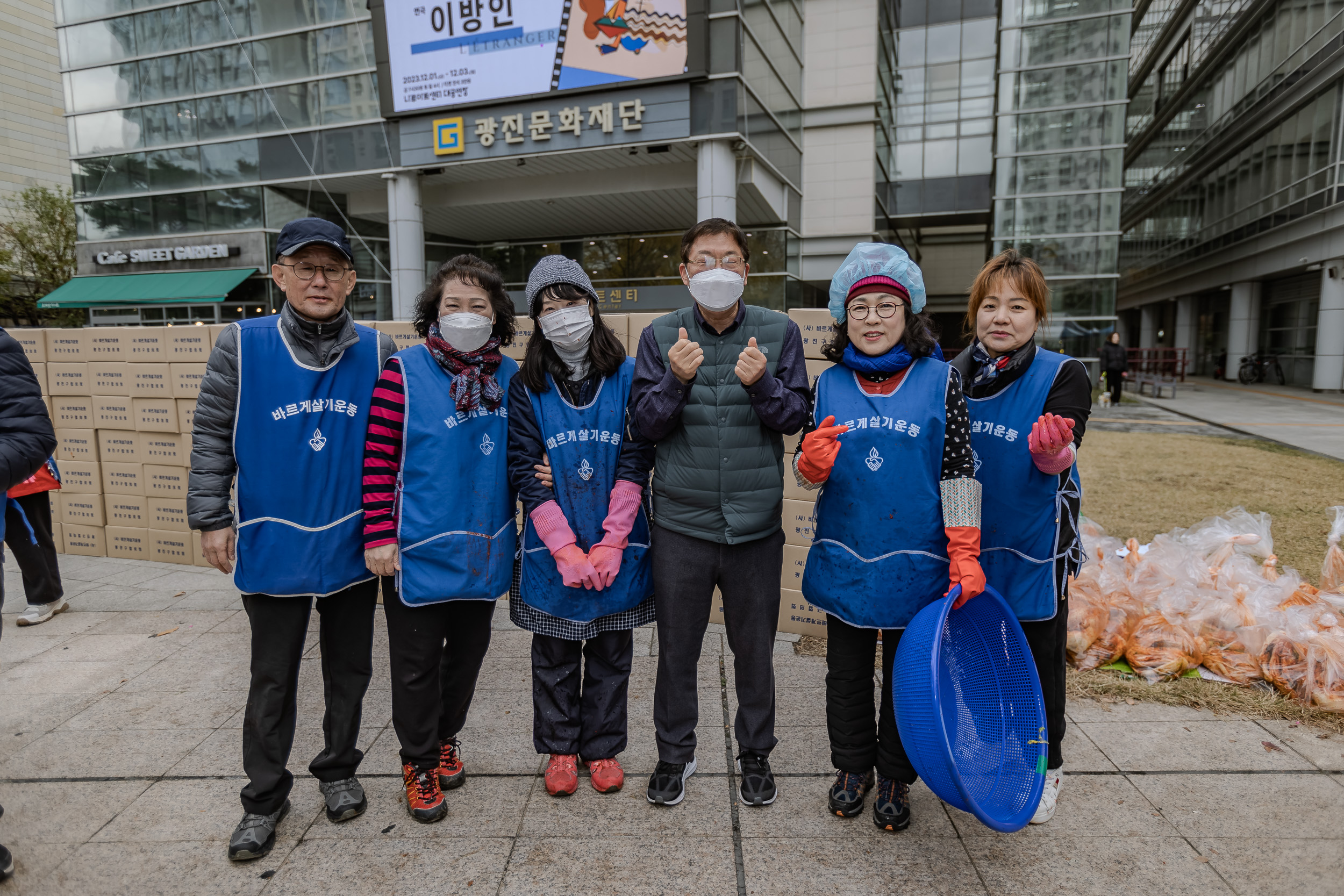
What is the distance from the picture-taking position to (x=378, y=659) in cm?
398

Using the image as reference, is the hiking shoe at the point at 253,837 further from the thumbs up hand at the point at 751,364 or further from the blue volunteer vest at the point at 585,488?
the thumbs up hand at the point at 751,364

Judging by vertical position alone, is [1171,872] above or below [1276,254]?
below

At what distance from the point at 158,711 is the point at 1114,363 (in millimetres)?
18373

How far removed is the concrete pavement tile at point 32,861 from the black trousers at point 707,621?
207 cm

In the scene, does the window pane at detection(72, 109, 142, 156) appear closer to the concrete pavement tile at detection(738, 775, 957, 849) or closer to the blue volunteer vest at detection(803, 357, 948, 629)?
the blue volunteer vest at detection(803, 357, 948, 629)

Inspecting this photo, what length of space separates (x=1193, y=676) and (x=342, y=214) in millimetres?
19930

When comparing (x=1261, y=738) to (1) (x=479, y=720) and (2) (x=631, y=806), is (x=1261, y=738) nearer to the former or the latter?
(2) (x=631, y=806)

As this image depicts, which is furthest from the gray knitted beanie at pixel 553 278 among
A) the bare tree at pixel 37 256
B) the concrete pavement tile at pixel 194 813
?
the bare tree at pixel 37 256

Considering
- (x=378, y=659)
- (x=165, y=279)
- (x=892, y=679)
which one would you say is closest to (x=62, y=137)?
(x=165, y=279)

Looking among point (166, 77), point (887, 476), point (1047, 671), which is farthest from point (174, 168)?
point (1047, 671)

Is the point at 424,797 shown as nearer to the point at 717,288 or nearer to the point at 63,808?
the point at 63,808

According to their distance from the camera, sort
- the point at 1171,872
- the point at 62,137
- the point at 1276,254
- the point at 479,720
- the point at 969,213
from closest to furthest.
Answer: the point at 1171,872
the point at 479,720
the point at 1276,254
the point at 969,213
the point at 62,137

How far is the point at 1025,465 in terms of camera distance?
2498 mm

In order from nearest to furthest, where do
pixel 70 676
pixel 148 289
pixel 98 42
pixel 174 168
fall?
pixel 70 676 < pixel 174 168 < pixel 98 42 < pixel 148 289
